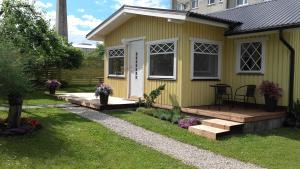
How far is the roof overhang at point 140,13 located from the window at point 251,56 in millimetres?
939

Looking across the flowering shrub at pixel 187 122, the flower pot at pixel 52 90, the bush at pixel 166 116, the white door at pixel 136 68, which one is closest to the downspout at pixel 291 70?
the flowering shrub at pixel 187 122

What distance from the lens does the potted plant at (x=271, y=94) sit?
9.26m

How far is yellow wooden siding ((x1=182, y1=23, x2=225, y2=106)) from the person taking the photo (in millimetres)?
10078

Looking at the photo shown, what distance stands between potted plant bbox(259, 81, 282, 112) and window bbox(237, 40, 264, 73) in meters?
0.85

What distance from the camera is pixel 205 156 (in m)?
6.18

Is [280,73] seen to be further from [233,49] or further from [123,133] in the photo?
[123,133]

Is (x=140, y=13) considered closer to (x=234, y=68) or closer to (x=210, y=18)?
(x=210, y=18)

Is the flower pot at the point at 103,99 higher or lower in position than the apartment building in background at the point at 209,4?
lower

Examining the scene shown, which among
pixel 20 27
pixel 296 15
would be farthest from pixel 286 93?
pixel 20 27

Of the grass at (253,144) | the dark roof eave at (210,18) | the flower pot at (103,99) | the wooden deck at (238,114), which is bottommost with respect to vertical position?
the grass at (253,144)

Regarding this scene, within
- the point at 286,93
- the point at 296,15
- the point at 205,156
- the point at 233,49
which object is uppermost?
the point at 296,15

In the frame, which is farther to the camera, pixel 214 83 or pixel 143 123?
pixel 214 83

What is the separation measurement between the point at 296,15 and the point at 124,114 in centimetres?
582

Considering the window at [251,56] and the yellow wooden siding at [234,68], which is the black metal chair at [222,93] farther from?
the window at [251,56]
